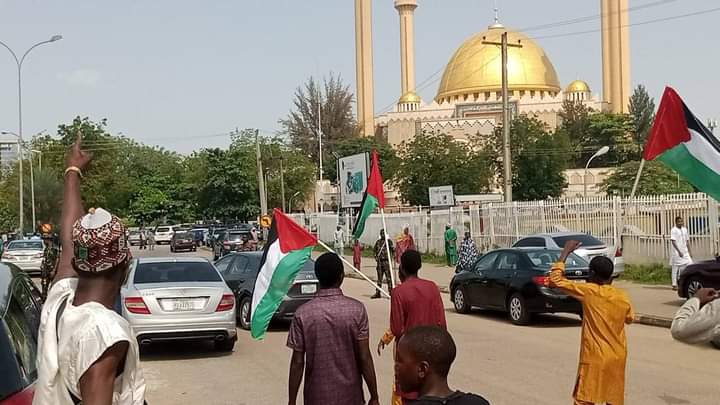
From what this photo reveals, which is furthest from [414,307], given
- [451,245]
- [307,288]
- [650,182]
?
[650,182]

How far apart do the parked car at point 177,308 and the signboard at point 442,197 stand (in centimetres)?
2648

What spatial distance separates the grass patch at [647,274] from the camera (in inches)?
933

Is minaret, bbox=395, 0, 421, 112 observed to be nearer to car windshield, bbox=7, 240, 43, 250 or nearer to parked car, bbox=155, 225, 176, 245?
parked car, bbox=155, 225, 176, 245

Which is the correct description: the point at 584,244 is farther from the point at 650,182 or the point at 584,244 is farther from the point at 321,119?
the point at 321,119

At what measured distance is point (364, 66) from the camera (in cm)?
9512

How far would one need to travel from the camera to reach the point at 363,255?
147 feet

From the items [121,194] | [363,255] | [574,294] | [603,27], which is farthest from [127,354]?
[603,27]

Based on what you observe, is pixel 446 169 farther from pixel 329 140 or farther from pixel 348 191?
A: pixel 329 140

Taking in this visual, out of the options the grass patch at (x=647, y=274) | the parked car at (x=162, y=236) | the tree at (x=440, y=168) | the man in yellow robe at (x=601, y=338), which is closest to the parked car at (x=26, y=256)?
the grass patch at (x=647, y=274)

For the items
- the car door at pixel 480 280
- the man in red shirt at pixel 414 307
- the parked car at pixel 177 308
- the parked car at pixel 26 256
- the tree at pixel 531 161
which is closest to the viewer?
the man in red shirt at pixel 414 307

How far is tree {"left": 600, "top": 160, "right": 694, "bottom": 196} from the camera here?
2067 inches

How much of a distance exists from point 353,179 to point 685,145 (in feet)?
131

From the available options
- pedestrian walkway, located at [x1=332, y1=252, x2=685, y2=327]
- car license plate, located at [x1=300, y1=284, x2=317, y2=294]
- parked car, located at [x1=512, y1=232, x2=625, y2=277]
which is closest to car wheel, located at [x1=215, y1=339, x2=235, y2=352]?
car license plate, located at [x1=300, y1=284, x2=317, y2=294]

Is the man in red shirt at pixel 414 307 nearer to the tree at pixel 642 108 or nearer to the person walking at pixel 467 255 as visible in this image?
the person walking at pixel 467 255
